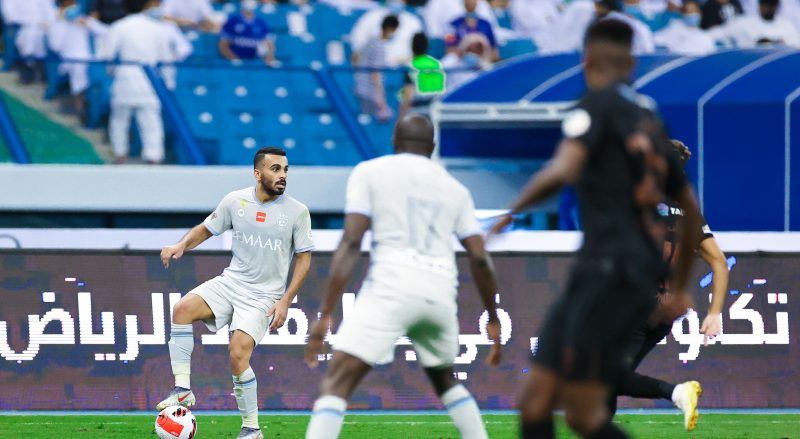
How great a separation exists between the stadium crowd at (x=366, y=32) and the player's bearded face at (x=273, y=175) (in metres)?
6.58

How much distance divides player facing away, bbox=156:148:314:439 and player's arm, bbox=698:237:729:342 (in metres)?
2.81

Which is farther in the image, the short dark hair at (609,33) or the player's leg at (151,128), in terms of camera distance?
the player's leg at (151,128)

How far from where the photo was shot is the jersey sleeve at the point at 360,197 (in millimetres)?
7715

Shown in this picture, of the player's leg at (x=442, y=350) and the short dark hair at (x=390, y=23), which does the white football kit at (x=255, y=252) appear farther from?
the short dark hair at (x=390, y=23)

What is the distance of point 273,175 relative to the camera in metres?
10.9

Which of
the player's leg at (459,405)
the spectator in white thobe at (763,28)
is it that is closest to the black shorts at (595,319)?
the player's leg at (459,405)

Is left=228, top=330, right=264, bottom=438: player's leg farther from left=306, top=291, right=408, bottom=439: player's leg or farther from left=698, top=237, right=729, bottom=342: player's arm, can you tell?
left=698, top=237, right=729, bottom=342: player's arm

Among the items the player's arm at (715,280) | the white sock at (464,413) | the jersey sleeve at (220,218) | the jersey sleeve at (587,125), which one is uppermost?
the jersey sleeve at (587,125)

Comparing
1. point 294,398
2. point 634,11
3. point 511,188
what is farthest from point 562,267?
point 634,11

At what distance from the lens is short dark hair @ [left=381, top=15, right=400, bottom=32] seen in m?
19.7

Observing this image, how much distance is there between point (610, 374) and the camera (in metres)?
6.26

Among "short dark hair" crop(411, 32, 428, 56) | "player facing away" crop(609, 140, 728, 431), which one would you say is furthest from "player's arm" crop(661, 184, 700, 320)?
"short dark hair" crop(411, 32, 428, 56)

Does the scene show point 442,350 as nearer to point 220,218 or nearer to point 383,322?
point 383,322

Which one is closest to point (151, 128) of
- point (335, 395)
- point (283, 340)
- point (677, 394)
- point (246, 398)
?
point (283, 340)
